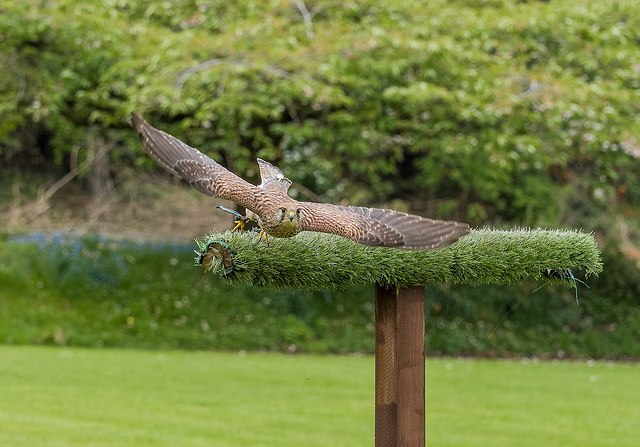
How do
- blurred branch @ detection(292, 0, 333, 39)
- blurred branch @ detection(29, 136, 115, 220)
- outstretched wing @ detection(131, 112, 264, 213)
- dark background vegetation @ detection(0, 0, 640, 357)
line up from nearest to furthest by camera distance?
1. outstretched wing @ detection(131, 112, 264, 213)
2. dark background vegetation @ detection(0, 0, 640, 357)
3. blurred branch @ detection(292, 0, 333, 39)
4. blurred branch @ detection(29, 136, 115, 220)

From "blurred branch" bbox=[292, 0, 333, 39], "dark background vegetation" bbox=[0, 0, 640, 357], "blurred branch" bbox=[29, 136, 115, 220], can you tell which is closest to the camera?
"dark background vegetation" bbox=[0, 0, 640, 357]

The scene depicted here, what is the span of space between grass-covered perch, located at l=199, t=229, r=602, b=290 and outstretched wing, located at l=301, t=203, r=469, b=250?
0.18 metres

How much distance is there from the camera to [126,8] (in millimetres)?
10609

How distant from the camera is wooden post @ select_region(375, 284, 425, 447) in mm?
3348

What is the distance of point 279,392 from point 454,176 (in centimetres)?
448

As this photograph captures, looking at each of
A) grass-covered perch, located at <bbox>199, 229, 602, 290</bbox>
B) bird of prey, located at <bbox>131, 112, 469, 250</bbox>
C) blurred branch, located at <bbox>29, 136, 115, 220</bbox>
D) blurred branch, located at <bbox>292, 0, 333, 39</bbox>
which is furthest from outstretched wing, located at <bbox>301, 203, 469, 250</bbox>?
blurred branch, located at <bbox>29, 136, 115, 220</bbox>

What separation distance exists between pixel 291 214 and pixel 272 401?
4191 mm

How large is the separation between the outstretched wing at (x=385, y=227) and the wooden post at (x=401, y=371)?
467 mm

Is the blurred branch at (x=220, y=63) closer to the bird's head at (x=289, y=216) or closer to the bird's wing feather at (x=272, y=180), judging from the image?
the bird's wing feather at (x=272, y=180)

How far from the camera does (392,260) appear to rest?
3.19m

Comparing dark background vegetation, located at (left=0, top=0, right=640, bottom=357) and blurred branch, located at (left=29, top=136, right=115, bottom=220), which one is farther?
blurred branch, located at (left=29, top=136, right=115, bottom=220)

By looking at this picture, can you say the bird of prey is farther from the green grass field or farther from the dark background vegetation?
the dark background vegetation

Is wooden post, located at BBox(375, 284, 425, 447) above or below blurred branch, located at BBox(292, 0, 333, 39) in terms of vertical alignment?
below

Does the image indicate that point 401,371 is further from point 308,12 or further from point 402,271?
point 308,12
